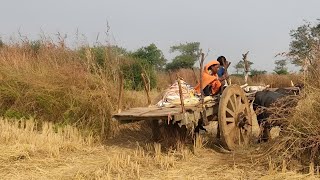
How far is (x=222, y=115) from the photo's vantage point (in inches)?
248

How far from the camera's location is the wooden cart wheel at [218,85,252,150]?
6.37m

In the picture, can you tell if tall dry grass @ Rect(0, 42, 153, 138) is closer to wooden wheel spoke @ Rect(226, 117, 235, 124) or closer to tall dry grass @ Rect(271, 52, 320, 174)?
wooden wheel spoke @ Rect(226, 117, 235, 124)

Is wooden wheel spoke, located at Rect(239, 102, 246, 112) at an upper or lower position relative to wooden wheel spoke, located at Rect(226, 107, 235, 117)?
upper

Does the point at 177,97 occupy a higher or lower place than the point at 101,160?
higher

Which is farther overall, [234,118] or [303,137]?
[234,118]

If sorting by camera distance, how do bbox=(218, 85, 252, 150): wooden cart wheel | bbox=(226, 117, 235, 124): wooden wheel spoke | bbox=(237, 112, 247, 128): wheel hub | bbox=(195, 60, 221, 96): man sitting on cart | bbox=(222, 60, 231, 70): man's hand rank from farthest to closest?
bbox=(222, 60, 231, 70): man's hand, bbox=(195, 60, 221, 96): man sitting on cart, bbox=(237, 112, 247, 128): wheel hub, bbox=(226, 117, 235, 124): wooden wheel spoke, bbox=(218, 85, 252, 150): wooden cart wheel

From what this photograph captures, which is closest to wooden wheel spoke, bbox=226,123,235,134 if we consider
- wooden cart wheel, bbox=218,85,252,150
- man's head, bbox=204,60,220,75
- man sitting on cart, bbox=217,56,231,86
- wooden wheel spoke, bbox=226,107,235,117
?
wooden cart wheel, bbox=218,85,252,150

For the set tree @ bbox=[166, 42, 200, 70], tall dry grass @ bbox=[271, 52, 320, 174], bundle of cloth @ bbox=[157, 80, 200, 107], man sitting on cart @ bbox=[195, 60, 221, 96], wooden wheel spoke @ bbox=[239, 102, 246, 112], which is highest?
tree @ bbox=[166, 42, 200, 70]

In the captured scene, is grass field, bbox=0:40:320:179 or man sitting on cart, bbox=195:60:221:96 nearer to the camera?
grass field, bbox=0:40:320:179

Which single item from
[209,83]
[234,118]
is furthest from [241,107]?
[209,83]

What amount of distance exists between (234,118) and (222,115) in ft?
1.87

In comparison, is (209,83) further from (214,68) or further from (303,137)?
(303,137)

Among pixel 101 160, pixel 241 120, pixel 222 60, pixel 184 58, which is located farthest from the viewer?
pixel 184 58

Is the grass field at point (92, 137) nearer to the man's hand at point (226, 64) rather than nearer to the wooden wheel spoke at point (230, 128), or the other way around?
the wooden wheel spoke at point (230, 128)
